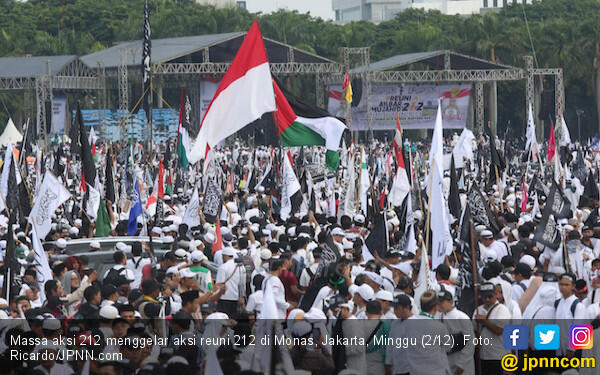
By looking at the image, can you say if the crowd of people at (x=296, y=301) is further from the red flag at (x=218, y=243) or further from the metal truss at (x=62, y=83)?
the metal truss at (x=62, y=83)

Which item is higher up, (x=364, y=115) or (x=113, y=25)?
(x=113, y=25)

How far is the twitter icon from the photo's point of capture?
8.40 m

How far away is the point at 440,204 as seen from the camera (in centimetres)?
1048

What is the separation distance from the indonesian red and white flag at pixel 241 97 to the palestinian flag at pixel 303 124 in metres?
1.06

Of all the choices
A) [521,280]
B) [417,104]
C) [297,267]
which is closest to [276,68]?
[417,104]

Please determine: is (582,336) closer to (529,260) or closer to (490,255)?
(529,260)

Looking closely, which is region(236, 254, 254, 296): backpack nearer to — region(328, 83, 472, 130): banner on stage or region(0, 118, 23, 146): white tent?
region(0, 118, 23, 146): white tent

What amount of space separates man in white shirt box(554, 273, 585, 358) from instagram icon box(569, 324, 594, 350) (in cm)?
8

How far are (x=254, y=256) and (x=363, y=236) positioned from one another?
2.60 meters

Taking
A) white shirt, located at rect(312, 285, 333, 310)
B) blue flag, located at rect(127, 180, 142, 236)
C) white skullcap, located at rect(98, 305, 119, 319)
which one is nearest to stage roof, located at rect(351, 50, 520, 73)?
blue flag, located at rect(127, 180, 142, 236)

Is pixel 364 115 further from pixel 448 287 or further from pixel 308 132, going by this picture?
pixel 448 287

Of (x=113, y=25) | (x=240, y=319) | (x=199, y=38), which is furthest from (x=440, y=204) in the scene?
(x=113, y=25)

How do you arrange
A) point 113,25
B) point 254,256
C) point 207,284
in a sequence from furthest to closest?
point 113,25 < point 254,256 < point 207,284

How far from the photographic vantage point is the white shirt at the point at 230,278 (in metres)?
10.4
